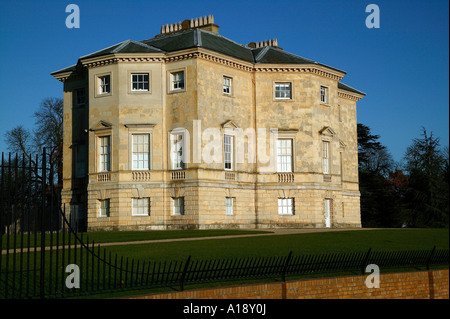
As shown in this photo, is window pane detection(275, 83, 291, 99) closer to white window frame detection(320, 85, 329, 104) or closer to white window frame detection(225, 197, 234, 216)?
white window frame detection(320, 85, 329, 104)

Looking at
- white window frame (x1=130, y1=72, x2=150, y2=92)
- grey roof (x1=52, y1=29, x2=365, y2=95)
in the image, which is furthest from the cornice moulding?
white window frame (x1=130, y1=72, x2=150, y2=92)

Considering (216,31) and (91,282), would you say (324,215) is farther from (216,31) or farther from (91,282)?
(91,282)

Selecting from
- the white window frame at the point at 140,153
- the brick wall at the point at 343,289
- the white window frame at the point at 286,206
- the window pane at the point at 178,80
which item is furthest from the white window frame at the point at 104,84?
the brick wall at the point at 343,289

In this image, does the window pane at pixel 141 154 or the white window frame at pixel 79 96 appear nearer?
the window pane at pixel 141 154

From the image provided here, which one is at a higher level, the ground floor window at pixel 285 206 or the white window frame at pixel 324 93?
the white window frame at pixel 324 93

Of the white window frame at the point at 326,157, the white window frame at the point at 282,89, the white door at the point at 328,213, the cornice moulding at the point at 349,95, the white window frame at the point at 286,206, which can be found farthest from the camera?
the cornice moulding at the point at 349,95

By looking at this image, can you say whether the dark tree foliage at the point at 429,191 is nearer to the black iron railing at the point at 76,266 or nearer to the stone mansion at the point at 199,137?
the stone mansion at the point at 199,137

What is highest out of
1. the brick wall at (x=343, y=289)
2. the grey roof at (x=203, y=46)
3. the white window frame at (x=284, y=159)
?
the grey roof at (x=203, y=46)

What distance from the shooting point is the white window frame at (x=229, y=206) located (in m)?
45.2

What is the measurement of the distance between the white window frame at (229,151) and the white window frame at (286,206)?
485 cm

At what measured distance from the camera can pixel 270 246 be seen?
26203 millimetres

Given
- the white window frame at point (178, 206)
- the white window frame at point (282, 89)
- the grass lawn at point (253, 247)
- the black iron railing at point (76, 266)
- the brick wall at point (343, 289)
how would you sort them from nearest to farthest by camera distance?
the black iron railing at point (76, 266), the brick wall at point (343, 289), the grass lawn at point (253, 247), the white window frame at point (178, 206), the white window frame at point (282, 89)

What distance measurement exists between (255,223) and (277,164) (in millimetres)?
4740

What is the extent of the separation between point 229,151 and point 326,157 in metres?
8.68
